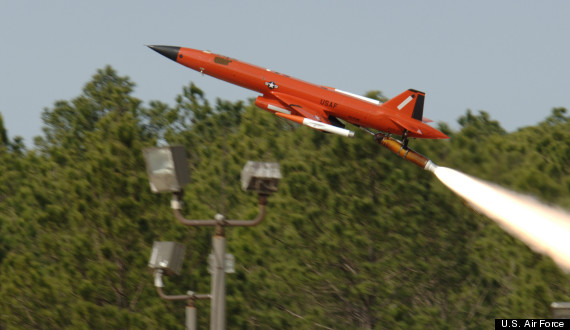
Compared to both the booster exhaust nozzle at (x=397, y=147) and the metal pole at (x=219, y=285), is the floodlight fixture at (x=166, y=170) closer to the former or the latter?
the metal pole at (x=219, y=285)

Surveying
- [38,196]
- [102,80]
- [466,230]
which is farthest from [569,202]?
[102,80]

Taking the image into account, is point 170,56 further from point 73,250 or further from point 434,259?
point 434,259

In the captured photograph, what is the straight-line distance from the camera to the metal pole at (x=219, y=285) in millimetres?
13914

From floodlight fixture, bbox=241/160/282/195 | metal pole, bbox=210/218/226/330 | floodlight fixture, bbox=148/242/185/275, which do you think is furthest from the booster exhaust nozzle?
metal pole, bbox=210/218/226/330

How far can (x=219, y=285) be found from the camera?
1416cm

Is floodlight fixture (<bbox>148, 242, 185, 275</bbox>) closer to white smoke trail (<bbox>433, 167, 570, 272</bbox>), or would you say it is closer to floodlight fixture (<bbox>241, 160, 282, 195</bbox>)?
floodlight fixture (<bbox>241, 160, 282, 195</bbox>)

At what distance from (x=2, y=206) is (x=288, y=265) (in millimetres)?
21317

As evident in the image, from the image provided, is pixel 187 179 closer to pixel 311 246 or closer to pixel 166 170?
pixel 166 170

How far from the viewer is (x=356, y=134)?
3775cm

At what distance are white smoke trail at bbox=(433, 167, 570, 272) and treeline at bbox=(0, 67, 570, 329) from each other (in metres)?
0.79

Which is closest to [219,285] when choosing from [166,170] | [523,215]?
[166,170]

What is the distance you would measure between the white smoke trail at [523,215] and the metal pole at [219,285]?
18.3m

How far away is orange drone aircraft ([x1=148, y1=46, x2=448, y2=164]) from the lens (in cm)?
2923

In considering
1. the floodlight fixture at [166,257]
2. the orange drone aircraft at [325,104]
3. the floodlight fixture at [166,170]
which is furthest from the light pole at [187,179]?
the orange drone aircraft at [325,104]
